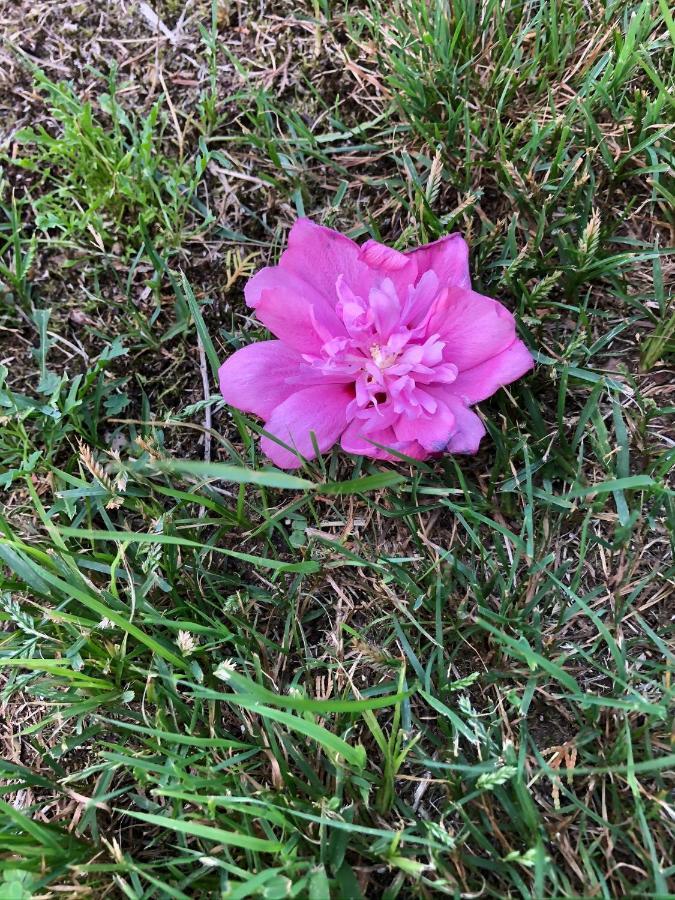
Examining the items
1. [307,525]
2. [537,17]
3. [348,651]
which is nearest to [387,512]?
[307,525]

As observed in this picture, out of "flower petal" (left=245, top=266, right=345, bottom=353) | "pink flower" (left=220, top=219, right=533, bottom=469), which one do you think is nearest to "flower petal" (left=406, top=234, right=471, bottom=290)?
"pink flower" (left=220, top=219, right=533, bottom=469)

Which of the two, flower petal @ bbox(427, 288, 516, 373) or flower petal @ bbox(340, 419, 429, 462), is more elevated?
flower petal @ bbox(427, 288, 516, 373)

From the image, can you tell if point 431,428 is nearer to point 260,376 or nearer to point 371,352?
point 371,352

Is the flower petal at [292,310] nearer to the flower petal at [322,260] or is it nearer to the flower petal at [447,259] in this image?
the flower petal at [322,260]

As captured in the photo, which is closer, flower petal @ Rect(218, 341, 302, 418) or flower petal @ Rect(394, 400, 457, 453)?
flower petal @ Rect(394, 400, 457, 453)

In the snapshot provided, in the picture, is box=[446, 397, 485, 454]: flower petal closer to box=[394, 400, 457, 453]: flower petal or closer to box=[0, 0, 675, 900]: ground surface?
box=[394, 400, 457, 453]: flower petal

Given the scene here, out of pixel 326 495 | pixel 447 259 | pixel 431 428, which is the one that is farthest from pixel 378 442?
pixel 447 259

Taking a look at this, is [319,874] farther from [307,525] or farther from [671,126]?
[671,126]
